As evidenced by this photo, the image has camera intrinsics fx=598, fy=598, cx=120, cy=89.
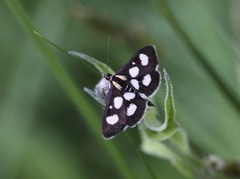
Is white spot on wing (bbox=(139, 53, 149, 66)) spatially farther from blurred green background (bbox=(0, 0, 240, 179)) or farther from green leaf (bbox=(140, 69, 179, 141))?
blurred green background (bbox=(0, 0, 240, 179))

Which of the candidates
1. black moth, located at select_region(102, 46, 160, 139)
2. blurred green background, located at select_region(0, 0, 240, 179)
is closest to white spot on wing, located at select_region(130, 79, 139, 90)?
black moth, located at select_region(102, 46, 160, 139)

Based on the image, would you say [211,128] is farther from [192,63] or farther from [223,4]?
[223,4]

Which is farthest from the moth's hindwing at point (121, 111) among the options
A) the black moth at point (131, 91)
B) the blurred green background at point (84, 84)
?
the blurred green background at point (84, 84)

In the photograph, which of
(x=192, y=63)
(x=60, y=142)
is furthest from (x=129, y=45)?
(x=60, y=142)

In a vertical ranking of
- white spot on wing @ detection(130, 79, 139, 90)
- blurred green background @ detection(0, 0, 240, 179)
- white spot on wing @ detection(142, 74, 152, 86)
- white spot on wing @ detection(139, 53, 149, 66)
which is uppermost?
blurred green background @ detection(0, 0, 240, 179)

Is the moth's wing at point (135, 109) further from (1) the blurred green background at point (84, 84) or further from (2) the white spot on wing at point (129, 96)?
(1) the blurred green background at point (84, 84)

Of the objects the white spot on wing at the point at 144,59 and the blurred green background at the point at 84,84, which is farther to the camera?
the blurred green background at the point at 84,84

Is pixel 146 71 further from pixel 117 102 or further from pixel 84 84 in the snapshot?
pixel 84 84
